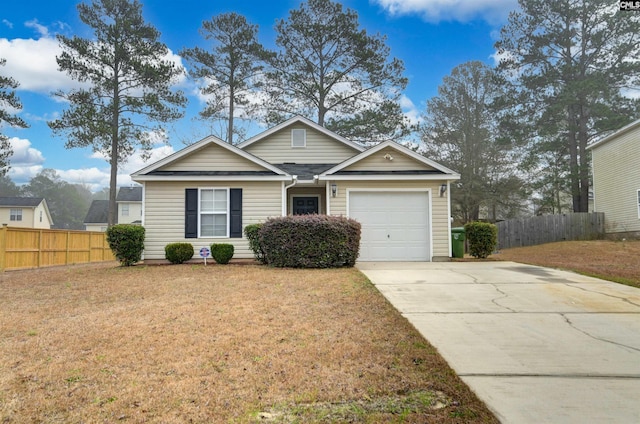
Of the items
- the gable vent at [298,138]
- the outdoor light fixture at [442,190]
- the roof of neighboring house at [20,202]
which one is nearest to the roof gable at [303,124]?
the gable vent at [298,138]

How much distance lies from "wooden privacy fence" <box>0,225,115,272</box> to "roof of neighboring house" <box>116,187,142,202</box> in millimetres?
19068

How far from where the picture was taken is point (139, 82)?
2136 centimetres

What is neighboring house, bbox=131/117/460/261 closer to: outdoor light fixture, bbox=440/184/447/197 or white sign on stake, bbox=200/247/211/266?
outdoor light fixture, bbox=440/184/447/197

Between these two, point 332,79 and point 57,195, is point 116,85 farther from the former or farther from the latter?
point 57,195

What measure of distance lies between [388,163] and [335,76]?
11574 mm

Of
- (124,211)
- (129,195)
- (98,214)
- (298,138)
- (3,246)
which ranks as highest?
(298,138)

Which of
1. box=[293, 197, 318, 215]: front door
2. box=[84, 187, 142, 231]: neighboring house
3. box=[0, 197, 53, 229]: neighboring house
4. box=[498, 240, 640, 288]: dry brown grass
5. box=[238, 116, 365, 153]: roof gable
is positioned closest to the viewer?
box=[498, 240, 640, 288]: dry brown grass

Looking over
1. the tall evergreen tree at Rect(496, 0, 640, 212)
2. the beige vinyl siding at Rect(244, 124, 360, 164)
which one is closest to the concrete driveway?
the beige vinyl siding at Rect(244, 124, 360, 164)

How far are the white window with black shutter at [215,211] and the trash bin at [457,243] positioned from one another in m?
6.83

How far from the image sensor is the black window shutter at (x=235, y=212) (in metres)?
12.3

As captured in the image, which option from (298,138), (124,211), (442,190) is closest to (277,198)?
(298,138)

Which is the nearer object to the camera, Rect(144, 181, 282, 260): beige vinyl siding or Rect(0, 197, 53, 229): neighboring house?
Rect(144, 181, 282, 260): beige vinyl siding

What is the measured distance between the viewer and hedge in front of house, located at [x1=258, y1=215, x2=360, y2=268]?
10141mm

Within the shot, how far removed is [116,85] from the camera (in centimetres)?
2100
